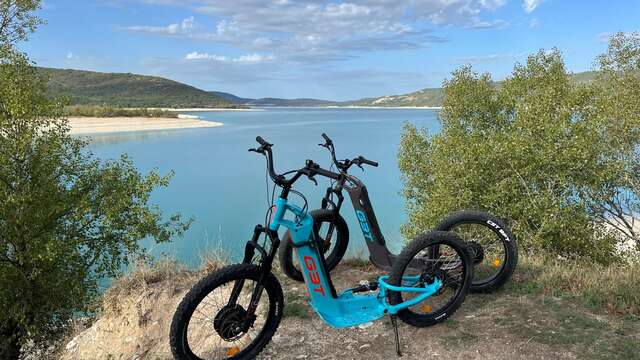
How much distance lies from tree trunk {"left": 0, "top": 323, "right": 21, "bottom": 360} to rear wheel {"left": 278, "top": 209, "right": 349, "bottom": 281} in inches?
225

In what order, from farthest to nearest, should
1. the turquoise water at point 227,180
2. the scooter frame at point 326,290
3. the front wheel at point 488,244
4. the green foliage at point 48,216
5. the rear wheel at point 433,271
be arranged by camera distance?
the turquoise water at point 227,180, the green foliage at point 48,216, the front wheel at point 488,244, the rear wheel at point 433,271, the scooter frame at point 326,290

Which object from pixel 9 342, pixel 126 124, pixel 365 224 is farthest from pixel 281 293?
pixel 126 124

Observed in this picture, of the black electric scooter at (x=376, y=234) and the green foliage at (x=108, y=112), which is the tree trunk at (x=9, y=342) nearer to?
the black electric scooter at (x=376, y=234)

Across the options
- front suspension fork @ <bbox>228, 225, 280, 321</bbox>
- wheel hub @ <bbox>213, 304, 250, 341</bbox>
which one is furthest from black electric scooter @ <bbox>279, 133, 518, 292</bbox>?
wheel hub @ <bbox>213, 304, 250, 341</bbox>

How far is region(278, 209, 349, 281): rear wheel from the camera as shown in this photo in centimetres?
521

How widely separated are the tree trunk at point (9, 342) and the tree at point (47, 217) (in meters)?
0.02

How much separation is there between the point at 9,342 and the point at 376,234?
287 inches

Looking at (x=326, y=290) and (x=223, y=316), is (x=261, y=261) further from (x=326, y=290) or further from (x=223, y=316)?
(x=326, y=290)

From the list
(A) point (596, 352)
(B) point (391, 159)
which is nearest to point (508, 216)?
(A) point (596, 352)

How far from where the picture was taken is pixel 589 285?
524 centimetres

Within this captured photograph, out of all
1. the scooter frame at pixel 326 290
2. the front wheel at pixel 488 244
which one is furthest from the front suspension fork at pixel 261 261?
the front wheel at pixel 488 244

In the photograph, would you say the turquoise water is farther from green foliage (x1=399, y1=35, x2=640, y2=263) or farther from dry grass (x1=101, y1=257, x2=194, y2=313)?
green foliage (x1=399, y1=35, x2=640, y2=263)

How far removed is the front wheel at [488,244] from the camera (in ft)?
16.4

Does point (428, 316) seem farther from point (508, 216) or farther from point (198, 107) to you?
point (198, 107)
